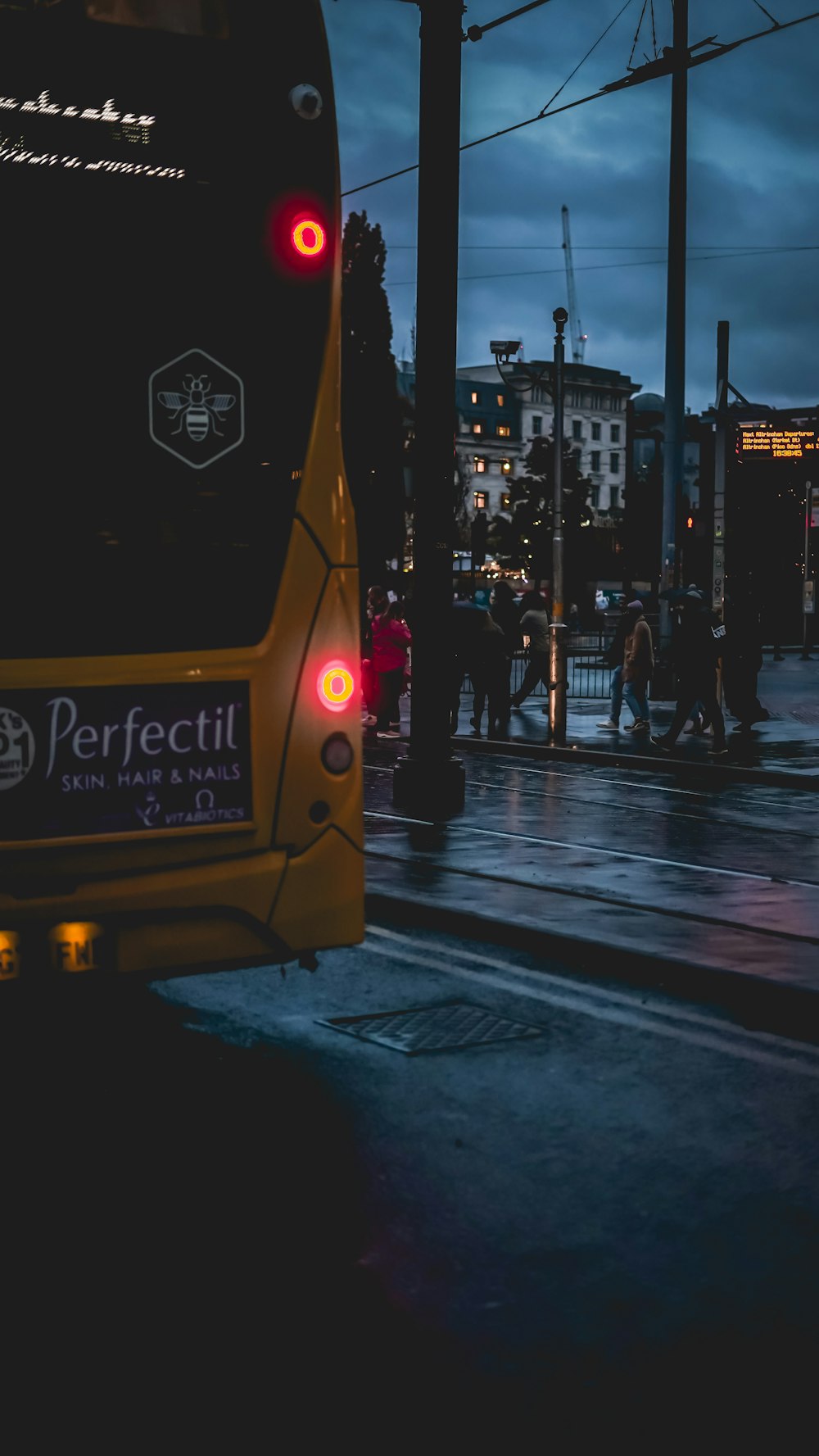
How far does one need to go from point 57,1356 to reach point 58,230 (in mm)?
3183

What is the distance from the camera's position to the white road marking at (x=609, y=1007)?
242 inches

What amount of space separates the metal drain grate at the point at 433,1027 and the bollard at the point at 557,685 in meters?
12.5

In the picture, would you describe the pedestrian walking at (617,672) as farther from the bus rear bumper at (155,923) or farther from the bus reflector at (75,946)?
the bus reflector at (75,946)

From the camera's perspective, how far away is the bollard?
1912 centimetres

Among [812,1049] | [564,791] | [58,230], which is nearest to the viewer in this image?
[58,230]

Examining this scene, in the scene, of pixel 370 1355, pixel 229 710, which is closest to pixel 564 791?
pixel 229 710

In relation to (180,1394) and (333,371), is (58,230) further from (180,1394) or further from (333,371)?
(180,1394)

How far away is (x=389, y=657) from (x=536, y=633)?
4.33 metres

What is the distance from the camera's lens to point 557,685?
63.0ft

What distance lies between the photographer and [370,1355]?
3.63 meters

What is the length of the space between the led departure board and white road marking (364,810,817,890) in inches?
962

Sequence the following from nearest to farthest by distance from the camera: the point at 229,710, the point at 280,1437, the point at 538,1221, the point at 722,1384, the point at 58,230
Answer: the point at 280,1437
the point at 722,1384
the point at 538,1221
the point at 58,230
the point at 229,710

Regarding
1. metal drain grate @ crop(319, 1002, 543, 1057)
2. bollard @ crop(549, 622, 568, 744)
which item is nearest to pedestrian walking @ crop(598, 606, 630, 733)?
bollard @ crop(549, 622, 568, 744)

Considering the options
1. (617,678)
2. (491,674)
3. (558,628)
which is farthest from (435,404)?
(617,678)
